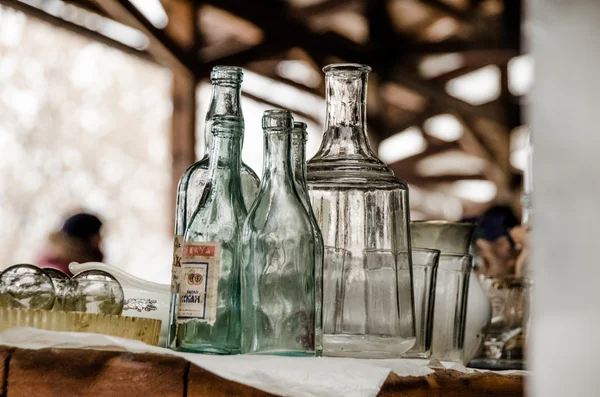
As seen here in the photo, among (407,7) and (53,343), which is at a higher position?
(407,7)

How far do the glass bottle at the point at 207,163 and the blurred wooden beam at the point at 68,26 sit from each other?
298 centimetres

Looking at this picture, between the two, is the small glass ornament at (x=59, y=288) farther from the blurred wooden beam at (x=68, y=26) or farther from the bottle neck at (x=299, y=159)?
the blurred wooden beam at (x=68, y=26)

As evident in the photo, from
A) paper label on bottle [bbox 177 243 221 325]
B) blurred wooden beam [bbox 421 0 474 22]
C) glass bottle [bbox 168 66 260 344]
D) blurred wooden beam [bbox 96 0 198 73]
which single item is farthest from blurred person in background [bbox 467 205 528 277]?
blurred wooden beam [bbox 421 0 474 22]

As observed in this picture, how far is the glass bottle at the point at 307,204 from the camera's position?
65 centimetres

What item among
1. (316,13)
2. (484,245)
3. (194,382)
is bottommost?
(194,382)

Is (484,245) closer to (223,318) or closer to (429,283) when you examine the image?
(429,283)

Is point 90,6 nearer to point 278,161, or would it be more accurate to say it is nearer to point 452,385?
point 278,161

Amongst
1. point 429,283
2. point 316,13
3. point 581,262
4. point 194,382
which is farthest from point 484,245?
point 316,13

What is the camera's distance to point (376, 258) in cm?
70

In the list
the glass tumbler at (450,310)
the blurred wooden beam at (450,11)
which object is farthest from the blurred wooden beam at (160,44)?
the glass tumbler at (450,310)

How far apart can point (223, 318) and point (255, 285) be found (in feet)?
0.12

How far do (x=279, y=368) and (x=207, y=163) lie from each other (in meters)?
0.25

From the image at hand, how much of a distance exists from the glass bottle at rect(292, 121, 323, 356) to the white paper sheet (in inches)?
2.4

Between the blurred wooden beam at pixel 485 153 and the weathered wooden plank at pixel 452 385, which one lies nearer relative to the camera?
the weathered wooden plank at pixel 452 385
